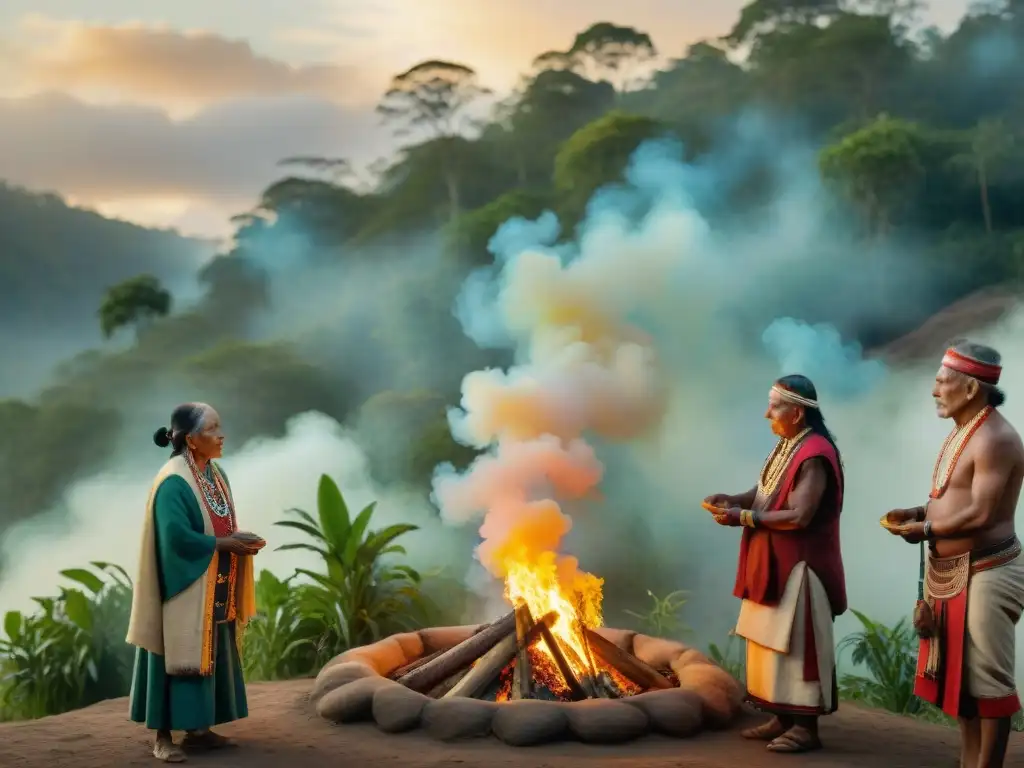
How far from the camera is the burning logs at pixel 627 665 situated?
7.00m

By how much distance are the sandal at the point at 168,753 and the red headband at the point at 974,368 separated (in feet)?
13.8

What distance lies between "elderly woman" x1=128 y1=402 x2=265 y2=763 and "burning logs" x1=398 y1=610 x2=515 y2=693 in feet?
3.94

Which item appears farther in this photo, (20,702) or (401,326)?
(401,326)

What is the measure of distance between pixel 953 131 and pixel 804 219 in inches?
79.9

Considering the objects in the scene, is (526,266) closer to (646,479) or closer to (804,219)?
(646,479)

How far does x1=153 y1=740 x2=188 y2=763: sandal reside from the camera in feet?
19.0

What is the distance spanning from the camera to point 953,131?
13453 mm

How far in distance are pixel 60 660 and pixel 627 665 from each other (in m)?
4.06

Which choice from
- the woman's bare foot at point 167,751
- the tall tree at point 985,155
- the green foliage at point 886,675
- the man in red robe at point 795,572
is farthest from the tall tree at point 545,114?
the woman's bare foot at point 167,751

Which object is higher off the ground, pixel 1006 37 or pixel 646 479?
pixel 1006 37

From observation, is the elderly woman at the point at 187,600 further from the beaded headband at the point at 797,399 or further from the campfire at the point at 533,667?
the beaded headband at the point at 797,399

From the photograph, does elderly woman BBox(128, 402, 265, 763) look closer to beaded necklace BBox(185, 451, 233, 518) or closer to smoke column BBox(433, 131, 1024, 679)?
beaded necklace BBox(185, 451, 233, 518)

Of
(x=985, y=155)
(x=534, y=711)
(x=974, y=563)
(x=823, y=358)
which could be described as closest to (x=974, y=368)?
(x=974, y=563)

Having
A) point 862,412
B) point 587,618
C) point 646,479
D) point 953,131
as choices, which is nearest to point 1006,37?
point 953,131
